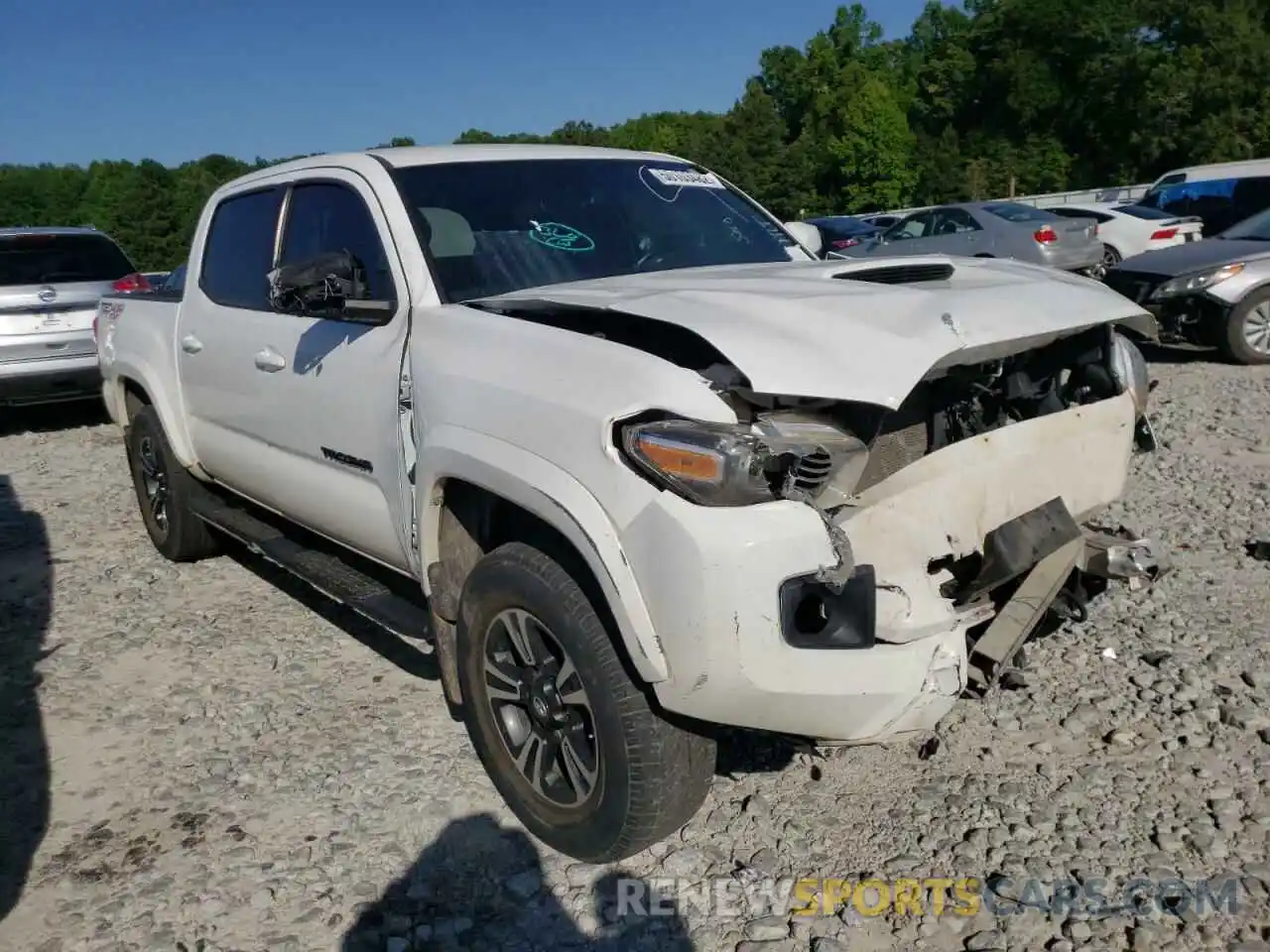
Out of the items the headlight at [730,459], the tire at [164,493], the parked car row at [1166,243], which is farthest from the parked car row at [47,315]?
the headlight at [730,459]

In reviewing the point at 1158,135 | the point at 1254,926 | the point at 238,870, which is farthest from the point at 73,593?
the point at 1158,135

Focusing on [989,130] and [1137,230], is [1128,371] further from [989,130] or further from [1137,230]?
[989,130]

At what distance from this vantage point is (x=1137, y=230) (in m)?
16.1

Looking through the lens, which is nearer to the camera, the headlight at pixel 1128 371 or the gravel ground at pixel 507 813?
the gravel ground at pixel 507 813

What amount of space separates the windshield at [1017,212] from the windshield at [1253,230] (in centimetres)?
492

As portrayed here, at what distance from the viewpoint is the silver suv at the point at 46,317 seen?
878 cm

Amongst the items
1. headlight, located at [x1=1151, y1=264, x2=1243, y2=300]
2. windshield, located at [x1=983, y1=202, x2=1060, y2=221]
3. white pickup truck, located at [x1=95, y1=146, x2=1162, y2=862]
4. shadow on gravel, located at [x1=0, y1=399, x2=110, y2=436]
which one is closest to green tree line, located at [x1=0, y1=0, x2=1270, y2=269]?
windshield, located at [x1=983, y1=202, x2=1060, y2=221]

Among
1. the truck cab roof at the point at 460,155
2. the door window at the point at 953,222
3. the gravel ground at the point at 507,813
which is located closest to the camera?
the gravel ground at the point at 507,813

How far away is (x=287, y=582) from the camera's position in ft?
17.5

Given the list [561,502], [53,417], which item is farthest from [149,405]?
[53,417]

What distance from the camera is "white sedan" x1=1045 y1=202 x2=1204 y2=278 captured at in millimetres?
15852

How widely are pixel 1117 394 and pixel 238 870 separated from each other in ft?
9.55

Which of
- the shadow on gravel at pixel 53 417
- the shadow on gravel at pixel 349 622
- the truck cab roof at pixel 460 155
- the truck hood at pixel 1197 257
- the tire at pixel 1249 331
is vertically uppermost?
the truck cab roof at pixel 460 155

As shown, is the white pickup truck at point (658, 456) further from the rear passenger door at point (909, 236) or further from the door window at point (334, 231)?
the rear passenger door at point (909, 236)
